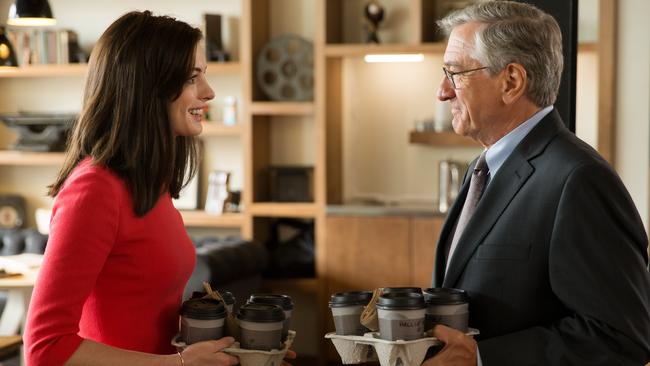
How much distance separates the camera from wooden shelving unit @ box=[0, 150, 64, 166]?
6.27 meters

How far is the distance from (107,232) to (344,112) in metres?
4.50

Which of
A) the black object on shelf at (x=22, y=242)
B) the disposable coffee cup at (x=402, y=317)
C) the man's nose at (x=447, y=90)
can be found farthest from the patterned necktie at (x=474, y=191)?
the black object on shelf at (x=22, y=242)

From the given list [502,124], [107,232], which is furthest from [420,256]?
[107,232]

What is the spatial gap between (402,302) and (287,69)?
440 cm

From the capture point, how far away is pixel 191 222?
6.07m

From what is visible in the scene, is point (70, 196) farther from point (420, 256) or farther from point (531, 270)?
point (420, 256)

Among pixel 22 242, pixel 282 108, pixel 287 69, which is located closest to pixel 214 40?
pixel 287 69

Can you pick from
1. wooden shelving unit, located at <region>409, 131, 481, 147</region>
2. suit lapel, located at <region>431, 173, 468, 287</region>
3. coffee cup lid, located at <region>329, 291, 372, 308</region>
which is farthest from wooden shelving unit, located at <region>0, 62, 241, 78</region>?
coffee cup lid, located at <region>329, 291, 372, 308</region>

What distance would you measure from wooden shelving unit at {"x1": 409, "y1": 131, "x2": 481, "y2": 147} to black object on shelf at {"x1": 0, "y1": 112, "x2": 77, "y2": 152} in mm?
2233

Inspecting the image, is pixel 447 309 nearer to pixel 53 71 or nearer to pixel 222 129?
pixel 222 129

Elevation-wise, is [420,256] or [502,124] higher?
[502,124]

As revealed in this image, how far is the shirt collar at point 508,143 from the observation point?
201 cm

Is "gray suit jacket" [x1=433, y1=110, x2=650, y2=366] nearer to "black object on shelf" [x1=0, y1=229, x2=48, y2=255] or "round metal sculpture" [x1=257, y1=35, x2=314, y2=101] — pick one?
"round metal sculpture" [x1=257, y1=35, x2=314, y2=101]

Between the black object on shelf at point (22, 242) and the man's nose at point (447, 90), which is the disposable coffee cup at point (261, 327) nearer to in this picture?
the man's nose at point (447, 90)
